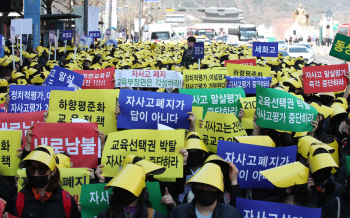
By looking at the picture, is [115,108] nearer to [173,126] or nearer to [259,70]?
[173,126]

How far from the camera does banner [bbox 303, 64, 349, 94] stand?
707 cm

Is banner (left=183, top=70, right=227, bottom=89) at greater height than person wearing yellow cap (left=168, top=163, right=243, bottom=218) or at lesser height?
Result: greater

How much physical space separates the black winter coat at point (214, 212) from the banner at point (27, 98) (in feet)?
11.6

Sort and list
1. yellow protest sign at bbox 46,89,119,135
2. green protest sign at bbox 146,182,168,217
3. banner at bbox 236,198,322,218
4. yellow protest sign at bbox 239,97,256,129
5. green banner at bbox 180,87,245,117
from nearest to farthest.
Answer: banner at bbox 236,198,322,218, green protest sign at bbox 146,182,168,217, yellow protest sign at bbox 46,89,119,135, yellow protest sign at bbox 239,97,256,129, green banner at bbox 180,87,245,117

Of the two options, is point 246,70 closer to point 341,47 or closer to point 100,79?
point 341,47

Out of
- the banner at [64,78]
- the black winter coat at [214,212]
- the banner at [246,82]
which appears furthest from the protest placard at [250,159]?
the banner at [64,78]

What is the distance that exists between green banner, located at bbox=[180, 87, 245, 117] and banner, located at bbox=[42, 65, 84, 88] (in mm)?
1950

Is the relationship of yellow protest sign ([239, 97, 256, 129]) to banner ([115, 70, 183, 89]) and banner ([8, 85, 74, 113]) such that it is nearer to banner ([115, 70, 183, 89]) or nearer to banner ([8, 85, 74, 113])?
banner ([115, 70, 183, 89])

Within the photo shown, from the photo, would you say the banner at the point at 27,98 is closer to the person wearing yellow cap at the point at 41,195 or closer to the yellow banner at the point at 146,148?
the yellow banner at the point at 146,148

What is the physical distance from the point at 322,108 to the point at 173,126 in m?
2.11

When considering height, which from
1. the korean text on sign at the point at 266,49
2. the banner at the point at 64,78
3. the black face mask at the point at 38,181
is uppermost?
the korean text on sign at the point at 266,49

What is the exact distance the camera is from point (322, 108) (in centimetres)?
569

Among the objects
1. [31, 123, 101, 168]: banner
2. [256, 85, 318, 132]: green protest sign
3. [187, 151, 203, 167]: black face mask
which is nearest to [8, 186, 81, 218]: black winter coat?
[31, 123, 101, 168]: banner

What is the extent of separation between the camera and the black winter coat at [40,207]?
3.38 meters
